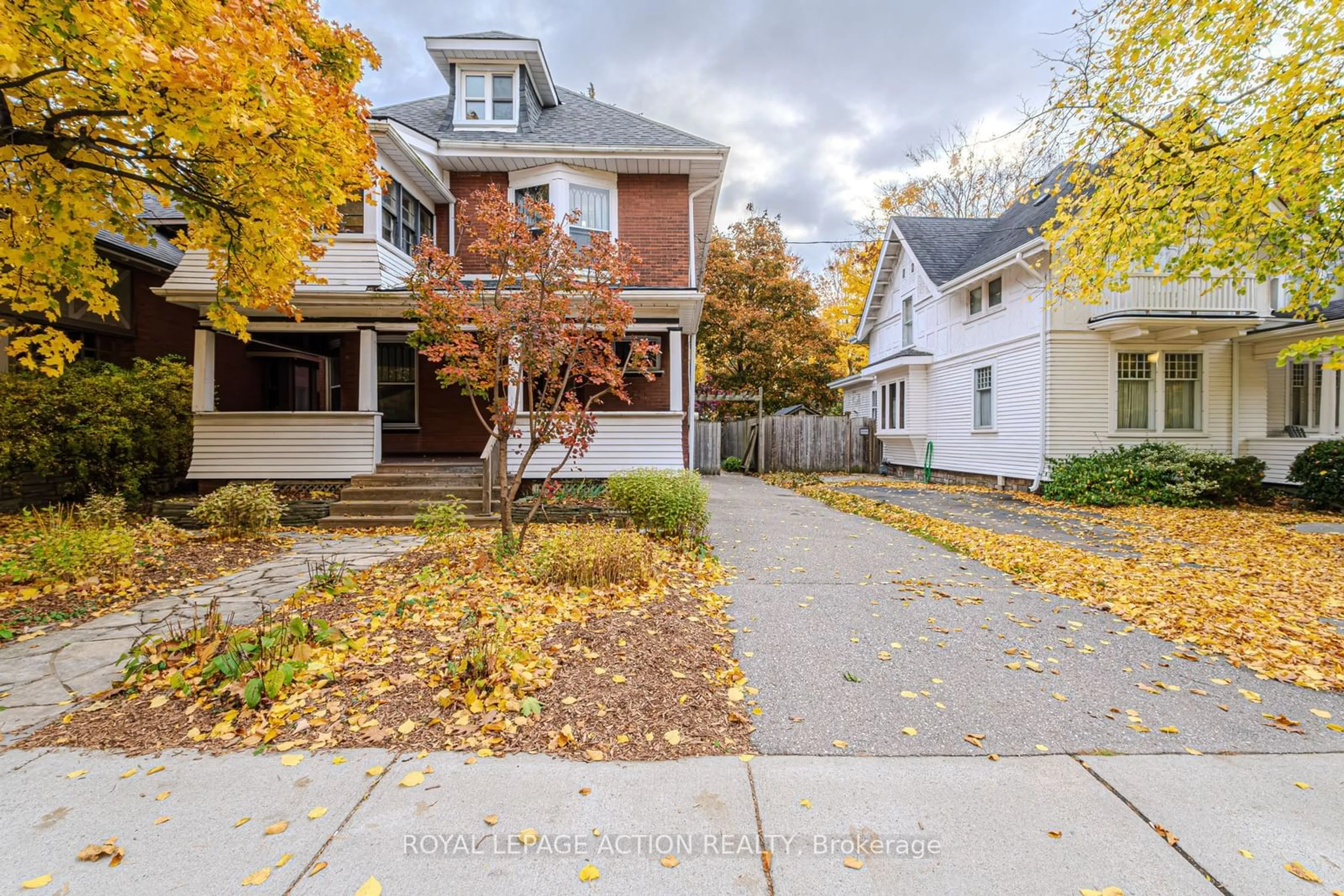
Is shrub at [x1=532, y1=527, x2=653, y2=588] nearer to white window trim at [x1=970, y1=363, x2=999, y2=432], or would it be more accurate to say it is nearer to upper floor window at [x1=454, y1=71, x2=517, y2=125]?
upper floor window at [x1=454, y1=71, x2=517, y2=125]

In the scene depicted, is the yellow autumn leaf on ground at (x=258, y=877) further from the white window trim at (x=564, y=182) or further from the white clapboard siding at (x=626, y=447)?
the white window trim at (x=564, y=182)

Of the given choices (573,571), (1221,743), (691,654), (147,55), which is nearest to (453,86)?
(147,55)

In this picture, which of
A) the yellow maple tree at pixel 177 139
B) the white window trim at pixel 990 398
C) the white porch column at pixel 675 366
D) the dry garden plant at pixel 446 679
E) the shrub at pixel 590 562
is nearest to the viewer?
the dry garden plant at pixel 446 679

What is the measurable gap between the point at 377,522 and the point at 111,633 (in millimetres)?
4061

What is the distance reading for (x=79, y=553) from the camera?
5.19 m

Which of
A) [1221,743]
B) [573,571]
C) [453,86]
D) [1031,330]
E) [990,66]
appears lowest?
[1221,743]

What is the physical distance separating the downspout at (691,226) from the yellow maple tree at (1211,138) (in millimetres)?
5839

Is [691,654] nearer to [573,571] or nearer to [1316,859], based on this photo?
[573,571]

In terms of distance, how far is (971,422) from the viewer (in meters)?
15.2

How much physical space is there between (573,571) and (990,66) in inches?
442

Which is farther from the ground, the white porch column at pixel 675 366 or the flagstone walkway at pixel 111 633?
the white porch column at pixel 675 366

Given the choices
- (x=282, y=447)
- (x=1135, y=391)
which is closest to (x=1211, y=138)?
(x=1135, y=391)

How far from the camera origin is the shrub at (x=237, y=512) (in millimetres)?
7203

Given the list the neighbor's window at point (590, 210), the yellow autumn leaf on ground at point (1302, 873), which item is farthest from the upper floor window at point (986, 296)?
the yellow autumn leaf on ground at point (1302, 873)
